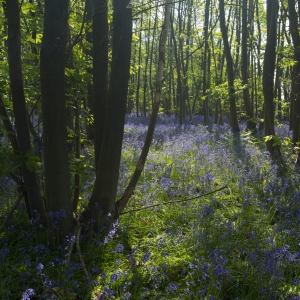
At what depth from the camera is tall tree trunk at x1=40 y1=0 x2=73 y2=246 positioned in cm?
354

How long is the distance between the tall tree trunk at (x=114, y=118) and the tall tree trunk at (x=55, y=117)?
0.42m

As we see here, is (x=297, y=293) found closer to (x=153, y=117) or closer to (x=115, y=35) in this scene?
(x=153, y=117)

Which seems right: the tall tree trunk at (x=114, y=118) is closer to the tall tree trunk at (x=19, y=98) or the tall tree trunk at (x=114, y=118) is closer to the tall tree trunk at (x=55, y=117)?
the tall tree trunk at (x=55, y=117)

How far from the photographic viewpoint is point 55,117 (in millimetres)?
3709

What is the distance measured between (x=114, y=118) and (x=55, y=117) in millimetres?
778

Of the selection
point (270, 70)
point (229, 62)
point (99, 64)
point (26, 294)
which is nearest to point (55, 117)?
point (99, 64)

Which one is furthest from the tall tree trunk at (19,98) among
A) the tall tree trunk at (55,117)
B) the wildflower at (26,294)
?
the wildflower at (26,294)

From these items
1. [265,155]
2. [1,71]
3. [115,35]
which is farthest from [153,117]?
[265,155]

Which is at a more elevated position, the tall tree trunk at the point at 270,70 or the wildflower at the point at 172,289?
the tall tree trunk at the point at 270,70

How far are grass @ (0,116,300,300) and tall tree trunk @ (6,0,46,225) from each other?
15.8 inches

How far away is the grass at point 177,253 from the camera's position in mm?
3303

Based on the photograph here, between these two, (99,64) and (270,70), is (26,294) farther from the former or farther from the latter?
(270,70)

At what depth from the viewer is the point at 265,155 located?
9016mm

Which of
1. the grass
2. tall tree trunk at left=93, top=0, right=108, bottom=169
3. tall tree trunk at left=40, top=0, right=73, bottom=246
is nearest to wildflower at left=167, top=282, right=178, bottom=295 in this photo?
the grass
